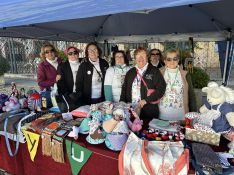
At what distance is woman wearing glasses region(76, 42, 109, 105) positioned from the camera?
8.86 ft

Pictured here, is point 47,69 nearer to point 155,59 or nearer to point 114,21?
point 155,59

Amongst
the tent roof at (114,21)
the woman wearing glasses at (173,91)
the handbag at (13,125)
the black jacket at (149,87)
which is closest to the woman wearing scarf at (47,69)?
the tent roof at (114,21)

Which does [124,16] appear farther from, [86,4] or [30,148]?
[30,148]

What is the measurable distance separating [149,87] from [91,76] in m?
0.72

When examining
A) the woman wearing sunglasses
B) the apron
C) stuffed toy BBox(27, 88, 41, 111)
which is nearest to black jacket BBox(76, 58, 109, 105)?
the woman wearing sunglasses

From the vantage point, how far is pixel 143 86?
2.36m

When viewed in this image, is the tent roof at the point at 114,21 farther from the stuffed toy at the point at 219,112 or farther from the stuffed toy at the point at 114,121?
the stuffed toy at the point at 219,112

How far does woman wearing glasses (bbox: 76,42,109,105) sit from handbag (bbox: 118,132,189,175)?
4.16 feet

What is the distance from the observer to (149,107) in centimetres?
244

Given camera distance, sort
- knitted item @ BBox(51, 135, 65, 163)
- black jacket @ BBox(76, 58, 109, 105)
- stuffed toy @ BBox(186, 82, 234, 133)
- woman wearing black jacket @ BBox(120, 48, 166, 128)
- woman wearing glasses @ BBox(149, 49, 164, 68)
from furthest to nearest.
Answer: woman wearing glasses @ BBox(149, 49, 164, 68), black jacket @ BBox(76, 58, 109, 105), woman wearing black jacket @ BBox(120, 48, 166, 128), knitted item @ BBox(51, 135, 65, 163), stuffed toy @ BBox(186, 82, 234, 133)

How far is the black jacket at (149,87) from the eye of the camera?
2326 mm

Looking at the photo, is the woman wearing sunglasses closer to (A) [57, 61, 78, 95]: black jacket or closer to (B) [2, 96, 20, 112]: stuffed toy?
(A) [57, 61, 78, 95]: black jacket

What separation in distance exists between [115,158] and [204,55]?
326 inches

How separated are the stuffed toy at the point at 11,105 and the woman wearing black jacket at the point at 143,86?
115 cm
